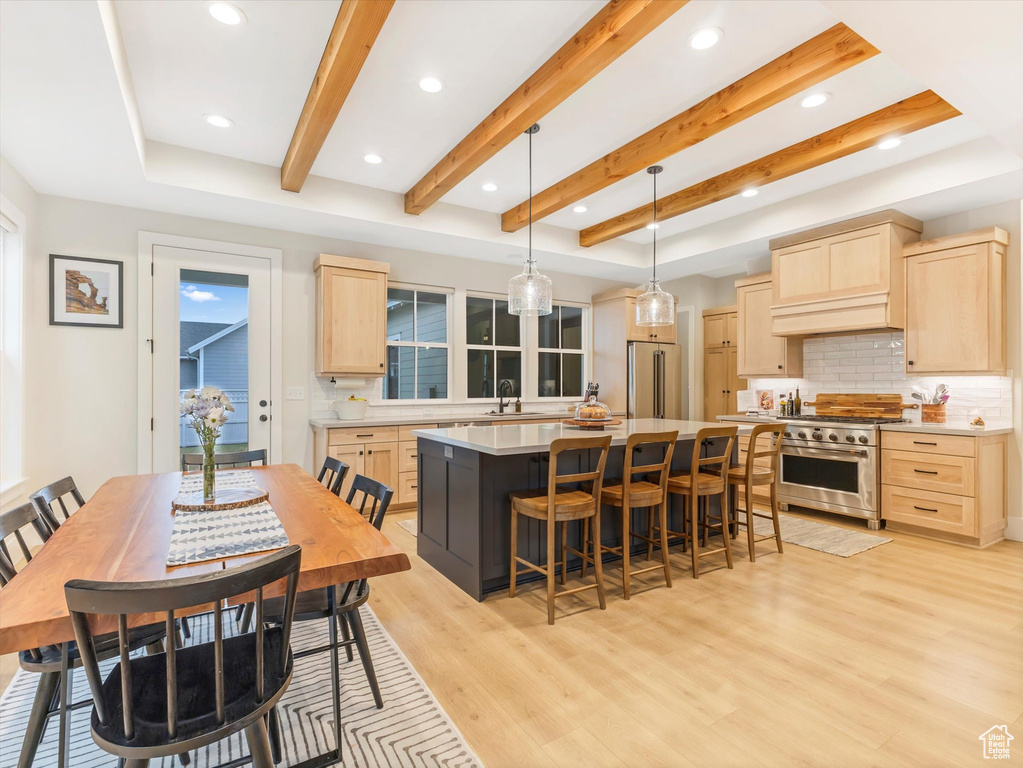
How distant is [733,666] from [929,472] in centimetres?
302

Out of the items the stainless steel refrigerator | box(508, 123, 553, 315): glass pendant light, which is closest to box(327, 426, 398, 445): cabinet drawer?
box(508, 123, 553, 315): glass pendant light

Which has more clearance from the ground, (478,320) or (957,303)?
(478,320)

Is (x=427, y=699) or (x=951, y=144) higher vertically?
(x=951, y=144)

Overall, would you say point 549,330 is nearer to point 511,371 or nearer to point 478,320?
point 511,371

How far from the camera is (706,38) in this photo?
2.64m

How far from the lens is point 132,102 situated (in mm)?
3041

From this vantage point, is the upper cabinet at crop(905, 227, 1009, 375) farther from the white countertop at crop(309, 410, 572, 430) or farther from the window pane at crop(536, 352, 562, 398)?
the window pane at crop(536, 352, 562, 398)

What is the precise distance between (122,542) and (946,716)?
9.68ft

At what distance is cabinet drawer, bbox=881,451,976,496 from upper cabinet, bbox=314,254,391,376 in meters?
4.59

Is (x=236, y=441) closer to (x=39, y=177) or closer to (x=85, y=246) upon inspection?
(x=85, y=246)

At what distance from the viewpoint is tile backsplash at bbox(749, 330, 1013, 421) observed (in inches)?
166

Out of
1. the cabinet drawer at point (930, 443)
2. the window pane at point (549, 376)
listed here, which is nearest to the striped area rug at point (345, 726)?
the cabinet drawer at point (930, 443)

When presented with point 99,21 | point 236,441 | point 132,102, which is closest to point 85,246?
point 132,102

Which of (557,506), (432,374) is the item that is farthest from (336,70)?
(432,374)
